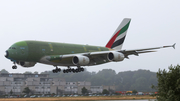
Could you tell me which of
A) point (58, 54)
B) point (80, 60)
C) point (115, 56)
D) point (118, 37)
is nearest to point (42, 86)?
point (118, 37)

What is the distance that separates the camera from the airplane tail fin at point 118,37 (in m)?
61.8

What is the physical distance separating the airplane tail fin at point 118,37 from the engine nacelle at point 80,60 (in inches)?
539

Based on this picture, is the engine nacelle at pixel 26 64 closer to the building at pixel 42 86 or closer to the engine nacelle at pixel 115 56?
the engine nacelle at pixel 115 56

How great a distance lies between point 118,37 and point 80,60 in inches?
653

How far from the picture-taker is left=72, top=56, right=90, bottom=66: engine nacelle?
1914 inches

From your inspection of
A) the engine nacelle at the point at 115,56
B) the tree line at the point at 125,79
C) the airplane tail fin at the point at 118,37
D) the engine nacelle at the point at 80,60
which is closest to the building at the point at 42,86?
the tree line at the point at 125,79

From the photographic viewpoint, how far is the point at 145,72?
164000 mm

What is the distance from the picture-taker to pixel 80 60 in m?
48.6

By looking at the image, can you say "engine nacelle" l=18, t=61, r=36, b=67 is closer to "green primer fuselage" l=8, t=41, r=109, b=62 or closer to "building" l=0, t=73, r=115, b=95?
"green primer fuselage" l=8, t=41, r=109, b=62

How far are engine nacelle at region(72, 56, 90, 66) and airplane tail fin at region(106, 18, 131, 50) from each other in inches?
539

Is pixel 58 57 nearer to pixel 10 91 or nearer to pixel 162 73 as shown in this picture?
pixel 162 73

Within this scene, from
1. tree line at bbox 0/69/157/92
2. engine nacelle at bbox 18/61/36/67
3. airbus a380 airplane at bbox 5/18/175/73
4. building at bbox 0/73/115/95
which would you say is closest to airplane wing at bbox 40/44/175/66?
airbus a380 airplane at bbox 5/18/175/73

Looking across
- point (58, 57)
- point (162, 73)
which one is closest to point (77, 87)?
point (58, 57)

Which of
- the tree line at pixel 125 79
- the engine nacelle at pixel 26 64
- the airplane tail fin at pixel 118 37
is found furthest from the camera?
the tree line at pixel 125 79
